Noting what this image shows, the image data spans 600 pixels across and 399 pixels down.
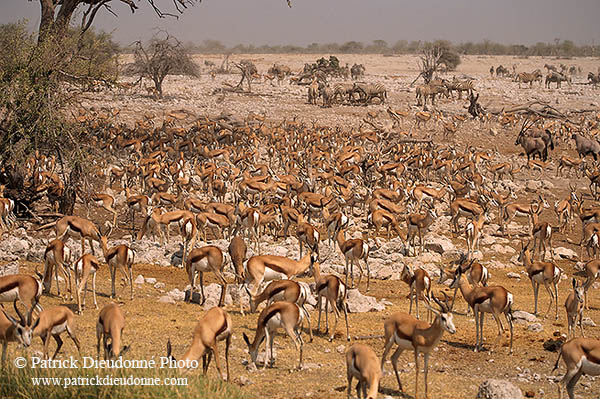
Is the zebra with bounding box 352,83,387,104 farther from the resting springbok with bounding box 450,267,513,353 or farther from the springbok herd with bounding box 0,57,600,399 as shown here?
the resting springbok with bounding box 450,267,513,353

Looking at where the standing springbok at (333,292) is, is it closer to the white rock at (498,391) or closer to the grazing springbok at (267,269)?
the grazing springbok at (267,269)

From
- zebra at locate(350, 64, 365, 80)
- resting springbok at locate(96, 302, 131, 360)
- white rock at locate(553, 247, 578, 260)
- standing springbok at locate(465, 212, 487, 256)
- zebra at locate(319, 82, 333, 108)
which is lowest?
white rock at locate(553, 247, 578, 260)

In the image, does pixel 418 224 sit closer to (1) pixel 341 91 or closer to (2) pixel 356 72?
(1) pixel 341 91

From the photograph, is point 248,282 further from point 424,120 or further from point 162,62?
point 162,62

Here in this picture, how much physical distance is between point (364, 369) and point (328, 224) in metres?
8.33

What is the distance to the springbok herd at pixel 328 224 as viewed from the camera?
7.76 meters

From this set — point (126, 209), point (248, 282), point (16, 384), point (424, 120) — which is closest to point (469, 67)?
point (424, 120)

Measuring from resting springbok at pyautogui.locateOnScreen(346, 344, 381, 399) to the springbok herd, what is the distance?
2 centimetres

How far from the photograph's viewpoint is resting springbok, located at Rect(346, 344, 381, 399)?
6.54 metres

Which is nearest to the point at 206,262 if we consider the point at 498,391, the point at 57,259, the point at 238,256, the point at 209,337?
the point at 238,256

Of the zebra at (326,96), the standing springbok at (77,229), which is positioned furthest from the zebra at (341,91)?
the standing springbok at (77,229)

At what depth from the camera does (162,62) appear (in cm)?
3669

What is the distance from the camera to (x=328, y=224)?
14867 millimetres

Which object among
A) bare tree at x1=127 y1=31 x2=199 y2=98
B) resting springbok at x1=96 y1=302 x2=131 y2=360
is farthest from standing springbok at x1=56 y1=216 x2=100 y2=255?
bare tree at x1=127 y1=31 x2=199 y2=98
